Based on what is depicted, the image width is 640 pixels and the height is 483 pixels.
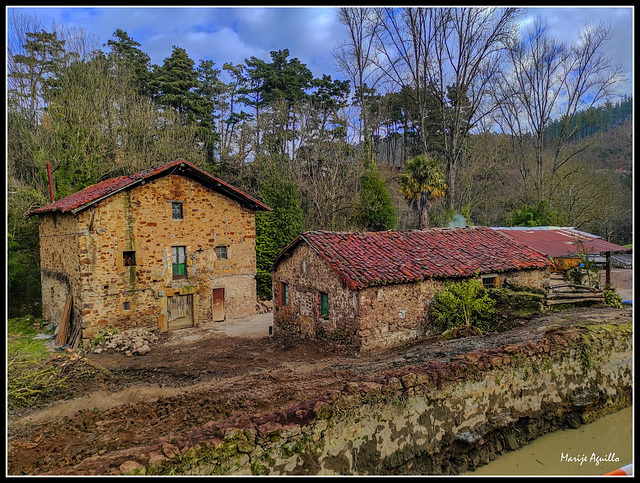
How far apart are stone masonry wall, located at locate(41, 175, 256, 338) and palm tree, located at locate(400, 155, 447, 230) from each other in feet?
30.6

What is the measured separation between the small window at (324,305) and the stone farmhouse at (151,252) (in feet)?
23.6

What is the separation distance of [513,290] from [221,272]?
12692 mm

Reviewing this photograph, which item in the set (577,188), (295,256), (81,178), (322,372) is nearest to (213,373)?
(322,372)

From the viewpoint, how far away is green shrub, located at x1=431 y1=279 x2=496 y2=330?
1286cm

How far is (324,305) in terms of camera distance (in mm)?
13344

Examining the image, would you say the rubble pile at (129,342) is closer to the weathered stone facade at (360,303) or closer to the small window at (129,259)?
the small window at (129,259)

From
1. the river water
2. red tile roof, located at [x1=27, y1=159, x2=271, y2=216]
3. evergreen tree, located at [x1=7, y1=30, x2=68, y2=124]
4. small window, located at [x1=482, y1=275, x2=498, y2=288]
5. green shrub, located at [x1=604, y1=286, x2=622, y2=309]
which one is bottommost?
the river water

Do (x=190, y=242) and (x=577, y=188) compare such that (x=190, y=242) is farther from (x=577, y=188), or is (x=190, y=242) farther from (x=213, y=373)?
(x=577, y=188)

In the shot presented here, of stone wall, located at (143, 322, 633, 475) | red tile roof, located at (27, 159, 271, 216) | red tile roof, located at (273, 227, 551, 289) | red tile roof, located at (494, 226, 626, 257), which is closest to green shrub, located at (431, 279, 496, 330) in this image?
red tile roof, located at (273, 227, 551, 289)

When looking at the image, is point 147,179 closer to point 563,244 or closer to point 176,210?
point 176,210

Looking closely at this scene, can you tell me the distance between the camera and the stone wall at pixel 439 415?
566 centimetres

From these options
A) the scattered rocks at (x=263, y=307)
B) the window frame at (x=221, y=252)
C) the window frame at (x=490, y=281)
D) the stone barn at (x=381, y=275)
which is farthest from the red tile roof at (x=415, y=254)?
the scattered rocks at (x=263, y=307)

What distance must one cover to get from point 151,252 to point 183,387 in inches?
327

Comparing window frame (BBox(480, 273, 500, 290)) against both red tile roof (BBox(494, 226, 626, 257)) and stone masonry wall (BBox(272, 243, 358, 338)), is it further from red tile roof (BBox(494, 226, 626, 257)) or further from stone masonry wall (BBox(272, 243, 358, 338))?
stone masonry wall (BBox(272, 243, 358, 338))
